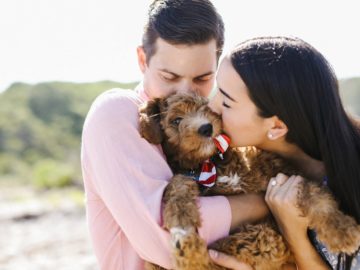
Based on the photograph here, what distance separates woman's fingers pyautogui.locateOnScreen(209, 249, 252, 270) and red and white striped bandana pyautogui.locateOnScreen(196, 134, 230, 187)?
16.6 inches

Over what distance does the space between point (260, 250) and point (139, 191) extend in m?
0.72

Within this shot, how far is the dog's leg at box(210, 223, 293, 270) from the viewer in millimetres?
3078

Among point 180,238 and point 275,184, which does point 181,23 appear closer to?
point 275,184

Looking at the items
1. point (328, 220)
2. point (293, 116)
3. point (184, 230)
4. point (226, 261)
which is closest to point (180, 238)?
point (184, 230)

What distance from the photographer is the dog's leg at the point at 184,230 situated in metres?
2.94

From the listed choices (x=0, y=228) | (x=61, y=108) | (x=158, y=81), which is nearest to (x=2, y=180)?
(x=0, y=228)

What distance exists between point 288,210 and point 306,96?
615 mm

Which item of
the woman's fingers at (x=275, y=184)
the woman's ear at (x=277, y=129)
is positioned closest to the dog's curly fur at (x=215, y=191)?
the woman's fingers at (x=275, y=184)

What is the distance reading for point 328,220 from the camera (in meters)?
3.03

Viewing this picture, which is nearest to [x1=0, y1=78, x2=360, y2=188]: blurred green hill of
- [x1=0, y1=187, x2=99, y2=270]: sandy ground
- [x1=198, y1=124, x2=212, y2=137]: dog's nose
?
[x1=0, y1=187, x2=99, y2=270]: sandy ground

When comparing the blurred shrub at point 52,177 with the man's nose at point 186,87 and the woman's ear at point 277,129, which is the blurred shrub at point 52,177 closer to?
the man's nose at point 186,87

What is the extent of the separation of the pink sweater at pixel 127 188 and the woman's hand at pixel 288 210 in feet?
0.89

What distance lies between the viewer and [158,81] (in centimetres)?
345

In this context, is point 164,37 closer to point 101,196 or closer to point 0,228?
point 101,196
